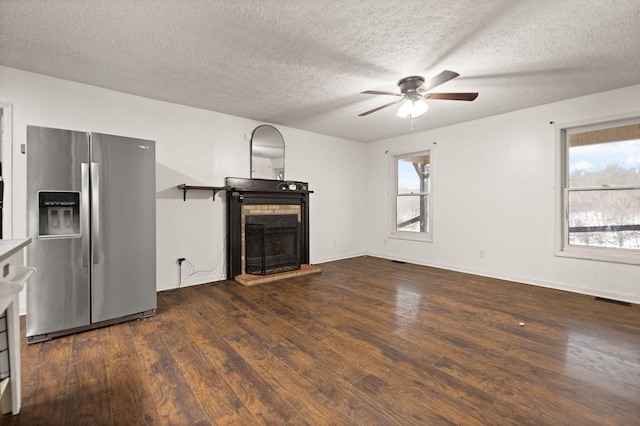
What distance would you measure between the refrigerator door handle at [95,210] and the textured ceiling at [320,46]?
1086 millimetres

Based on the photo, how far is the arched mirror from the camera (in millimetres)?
4575

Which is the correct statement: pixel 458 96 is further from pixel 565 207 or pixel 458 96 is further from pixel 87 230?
pixel 87 230

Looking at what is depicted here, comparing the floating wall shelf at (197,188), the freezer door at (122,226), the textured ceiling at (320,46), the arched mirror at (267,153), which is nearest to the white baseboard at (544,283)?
the textured ceiling at (320,46)

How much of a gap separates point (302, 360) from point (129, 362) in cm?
126

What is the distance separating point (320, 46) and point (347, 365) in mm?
2577

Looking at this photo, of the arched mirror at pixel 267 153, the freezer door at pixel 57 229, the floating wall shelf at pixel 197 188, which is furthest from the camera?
the arched mirror at pixel 267 153

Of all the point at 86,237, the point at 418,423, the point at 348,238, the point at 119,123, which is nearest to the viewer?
the point at 418,423

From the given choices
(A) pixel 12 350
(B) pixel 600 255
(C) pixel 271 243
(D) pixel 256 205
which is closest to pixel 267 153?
(D) pixel 256 205

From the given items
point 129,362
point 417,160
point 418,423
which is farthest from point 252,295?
point 417,160

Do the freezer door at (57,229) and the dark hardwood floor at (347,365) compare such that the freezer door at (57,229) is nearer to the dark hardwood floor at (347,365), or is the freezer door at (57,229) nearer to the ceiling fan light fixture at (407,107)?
the dark hardwood floor at (347,365)

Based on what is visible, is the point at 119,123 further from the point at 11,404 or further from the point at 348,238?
the point at 348,238

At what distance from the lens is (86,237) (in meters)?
2.51

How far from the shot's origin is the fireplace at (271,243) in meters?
4.37

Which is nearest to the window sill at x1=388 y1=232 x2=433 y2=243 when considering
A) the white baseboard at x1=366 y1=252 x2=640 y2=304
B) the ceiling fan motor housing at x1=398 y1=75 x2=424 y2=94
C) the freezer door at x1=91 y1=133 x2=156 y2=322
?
the white baseboard at x1=366 y1=252 x2=640 y2=304
